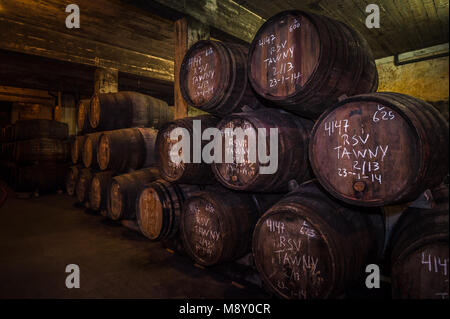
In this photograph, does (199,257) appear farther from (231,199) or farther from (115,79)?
(115,79)

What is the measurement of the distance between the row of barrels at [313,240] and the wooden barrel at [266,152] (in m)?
0.20

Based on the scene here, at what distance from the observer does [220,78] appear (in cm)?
277

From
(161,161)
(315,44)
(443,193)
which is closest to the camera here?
(443,193)

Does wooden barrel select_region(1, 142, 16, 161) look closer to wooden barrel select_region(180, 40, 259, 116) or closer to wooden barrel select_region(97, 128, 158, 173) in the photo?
wooden barrel select_region(97, 128, 158, 173)

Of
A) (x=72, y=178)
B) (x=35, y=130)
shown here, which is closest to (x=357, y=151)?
(x=72, y=178)

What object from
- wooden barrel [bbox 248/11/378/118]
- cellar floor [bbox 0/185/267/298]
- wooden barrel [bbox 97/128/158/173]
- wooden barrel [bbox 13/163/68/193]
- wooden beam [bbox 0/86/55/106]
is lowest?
cellar floor [bbox 0/185/267/298]

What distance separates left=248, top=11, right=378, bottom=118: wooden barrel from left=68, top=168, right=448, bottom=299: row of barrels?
0.82 meters

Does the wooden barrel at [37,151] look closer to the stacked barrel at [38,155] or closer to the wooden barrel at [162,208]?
the stacked barrel at [38,155]

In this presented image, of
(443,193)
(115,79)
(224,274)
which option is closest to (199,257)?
(224,274)

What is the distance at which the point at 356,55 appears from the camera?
217 centimetres

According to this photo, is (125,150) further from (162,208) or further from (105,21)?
(105,21)

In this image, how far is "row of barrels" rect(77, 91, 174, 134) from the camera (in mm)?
5391

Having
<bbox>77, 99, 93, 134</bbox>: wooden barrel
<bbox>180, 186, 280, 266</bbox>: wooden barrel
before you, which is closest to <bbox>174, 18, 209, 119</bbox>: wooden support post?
<bbox>180, 186, 280, 266</bbox>: wooden barrel

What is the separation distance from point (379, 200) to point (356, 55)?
1.28m
